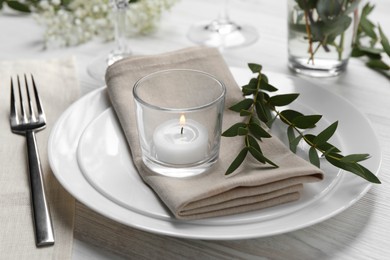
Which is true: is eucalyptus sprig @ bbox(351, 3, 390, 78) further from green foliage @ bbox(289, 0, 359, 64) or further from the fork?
the fork

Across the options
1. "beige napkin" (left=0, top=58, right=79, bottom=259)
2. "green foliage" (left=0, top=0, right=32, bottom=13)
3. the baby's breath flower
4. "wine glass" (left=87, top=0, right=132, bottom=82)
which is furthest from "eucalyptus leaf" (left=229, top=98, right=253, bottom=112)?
"green foliage" (left=0, top=0, right=32, bottom=13)

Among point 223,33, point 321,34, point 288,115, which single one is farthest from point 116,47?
point 288,115

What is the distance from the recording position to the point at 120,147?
82 centimetres

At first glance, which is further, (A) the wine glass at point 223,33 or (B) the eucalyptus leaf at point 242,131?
(A) the wine glass at point 223,33

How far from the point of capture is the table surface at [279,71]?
70 cm

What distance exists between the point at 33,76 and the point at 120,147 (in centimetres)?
35

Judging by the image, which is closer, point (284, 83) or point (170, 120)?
point (170, 120)

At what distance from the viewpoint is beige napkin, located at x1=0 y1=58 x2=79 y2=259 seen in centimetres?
69

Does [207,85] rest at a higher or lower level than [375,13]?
higher

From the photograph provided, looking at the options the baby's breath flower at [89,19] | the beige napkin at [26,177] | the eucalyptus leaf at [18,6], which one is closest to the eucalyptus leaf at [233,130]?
the beige napkin at [26,177]

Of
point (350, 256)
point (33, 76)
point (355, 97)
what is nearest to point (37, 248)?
point (350, 256)

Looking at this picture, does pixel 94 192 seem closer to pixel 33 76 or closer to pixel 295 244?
pixel 295 244

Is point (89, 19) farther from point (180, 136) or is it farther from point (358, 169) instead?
point (358, 169)

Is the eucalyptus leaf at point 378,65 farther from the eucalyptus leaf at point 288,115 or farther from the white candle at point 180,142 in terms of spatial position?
the white candle at point 180,142
